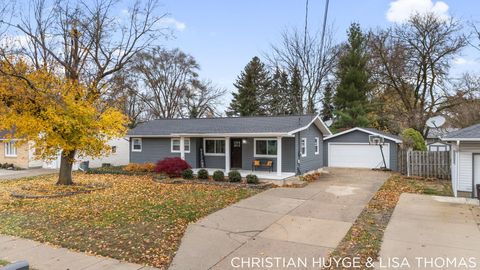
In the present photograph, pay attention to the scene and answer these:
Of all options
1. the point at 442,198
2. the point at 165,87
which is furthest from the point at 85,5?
the point at 165,87

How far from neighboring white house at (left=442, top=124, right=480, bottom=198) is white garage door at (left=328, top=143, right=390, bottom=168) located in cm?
985

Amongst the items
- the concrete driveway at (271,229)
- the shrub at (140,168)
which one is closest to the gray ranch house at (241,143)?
the shrub at (140,168)

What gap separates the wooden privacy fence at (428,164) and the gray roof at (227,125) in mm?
5752

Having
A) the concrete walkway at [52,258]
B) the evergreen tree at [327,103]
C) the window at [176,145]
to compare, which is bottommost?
the concrete walkway at [52,258]

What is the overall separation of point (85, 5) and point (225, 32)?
7.48 metres

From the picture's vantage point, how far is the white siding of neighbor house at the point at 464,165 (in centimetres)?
1061

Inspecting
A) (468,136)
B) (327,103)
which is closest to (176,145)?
(468,136)

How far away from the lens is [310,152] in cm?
1839

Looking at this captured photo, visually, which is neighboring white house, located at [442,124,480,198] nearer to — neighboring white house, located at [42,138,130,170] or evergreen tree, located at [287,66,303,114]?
evergreen tree, located at [287,66,303,114]

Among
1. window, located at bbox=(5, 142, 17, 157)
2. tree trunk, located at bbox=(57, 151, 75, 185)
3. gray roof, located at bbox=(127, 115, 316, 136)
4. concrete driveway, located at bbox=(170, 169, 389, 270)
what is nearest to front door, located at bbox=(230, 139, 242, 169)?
gray roof, located at bbox=(127, 115, 316, 136)

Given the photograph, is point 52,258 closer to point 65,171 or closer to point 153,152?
point 65,171

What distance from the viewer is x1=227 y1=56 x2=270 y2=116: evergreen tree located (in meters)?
38.3

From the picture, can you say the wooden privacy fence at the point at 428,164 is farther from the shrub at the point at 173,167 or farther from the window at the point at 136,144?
the window at the point at 136,144

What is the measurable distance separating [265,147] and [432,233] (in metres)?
10.4
